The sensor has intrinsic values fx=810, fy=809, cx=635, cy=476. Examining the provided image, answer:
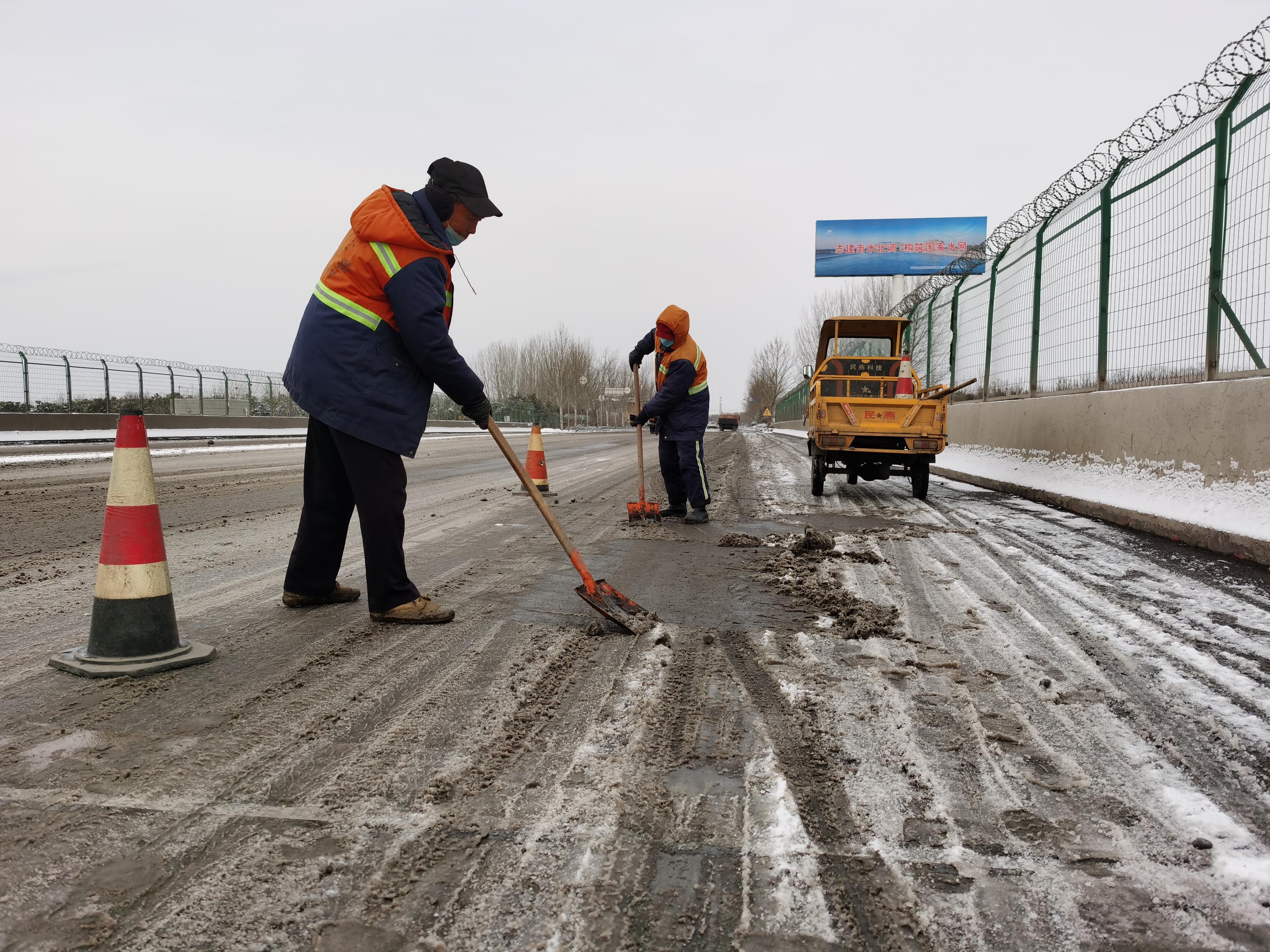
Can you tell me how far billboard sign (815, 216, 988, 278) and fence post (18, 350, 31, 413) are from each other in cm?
3112

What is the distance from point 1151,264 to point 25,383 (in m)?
25.0

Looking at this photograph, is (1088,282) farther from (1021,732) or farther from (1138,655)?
(1021,732)

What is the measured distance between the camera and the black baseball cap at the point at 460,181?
136 inches

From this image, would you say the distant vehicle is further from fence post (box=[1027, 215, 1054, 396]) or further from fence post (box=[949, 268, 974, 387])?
fence post (box=[949, 268, 974, 387])

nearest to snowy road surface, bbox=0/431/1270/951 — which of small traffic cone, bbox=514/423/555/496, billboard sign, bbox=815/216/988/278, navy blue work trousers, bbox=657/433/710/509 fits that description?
navy blue work trousers, bbox=657/433/710/509

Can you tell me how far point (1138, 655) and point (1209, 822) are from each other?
1382 mm

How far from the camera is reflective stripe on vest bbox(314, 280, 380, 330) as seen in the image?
334 centimetres

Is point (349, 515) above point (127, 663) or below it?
above

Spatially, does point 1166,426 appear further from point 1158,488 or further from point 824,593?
point 824,593

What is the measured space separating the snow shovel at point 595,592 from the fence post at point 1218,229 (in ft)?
17.1

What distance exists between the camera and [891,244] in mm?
38344

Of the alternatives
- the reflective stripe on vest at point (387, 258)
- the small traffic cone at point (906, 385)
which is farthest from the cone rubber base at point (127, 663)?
the small traffic cone at point (906, 385)

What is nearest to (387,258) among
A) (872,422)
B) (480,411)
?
(480,411)

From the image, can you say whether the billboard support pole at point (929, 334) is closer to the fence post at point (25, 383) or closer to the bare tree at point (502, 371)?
the fence post at point (25, 383)
